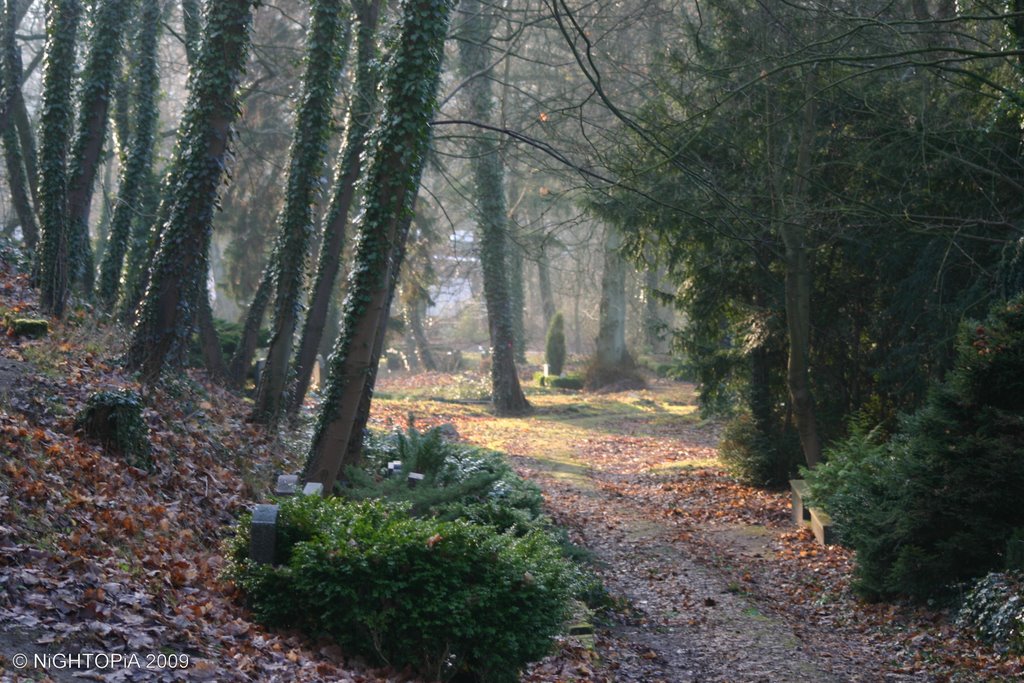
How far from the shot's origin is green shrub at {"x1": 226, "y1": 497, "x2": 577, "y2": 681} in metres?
6.62

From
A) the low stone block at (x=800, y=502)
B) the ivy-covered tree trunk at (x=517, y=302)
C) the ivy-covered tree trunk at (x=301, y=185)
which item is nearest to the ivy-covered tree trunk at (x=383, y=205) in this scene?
the ivy-covered tree trunk at (x=301, y=185)

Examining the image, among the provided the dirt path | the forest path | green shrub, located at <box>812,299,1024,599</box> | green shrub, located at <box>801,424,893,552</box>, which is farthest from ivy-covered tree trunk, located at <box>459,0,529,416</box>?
green shrub, located at <box>812,299,1024,599</box>

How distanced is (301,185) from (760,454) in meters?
9.55

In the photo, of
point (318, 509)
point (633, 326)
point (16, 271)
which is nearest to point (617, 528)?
point (318, 509)

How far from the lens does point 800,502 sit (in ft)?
51.0

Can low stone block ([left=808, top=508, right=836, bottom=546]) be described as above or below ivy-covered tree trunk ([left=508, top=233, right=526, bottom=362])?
below

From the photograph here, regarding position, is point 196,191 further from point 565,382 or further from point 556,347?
point 556,347

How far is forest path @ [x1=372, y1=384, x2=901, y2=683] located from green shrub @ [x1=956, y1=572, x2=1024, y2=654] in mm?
1029

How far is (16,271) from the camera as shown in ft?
60.4

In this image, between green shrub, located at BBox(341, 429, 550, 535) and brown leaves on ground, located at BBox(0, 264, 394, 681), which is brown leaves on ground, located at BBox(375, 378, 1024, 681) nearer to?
green shrub, located at BBox(341, 429, 550, 535)

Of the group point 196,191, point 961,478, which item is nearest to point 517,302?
point 196,191

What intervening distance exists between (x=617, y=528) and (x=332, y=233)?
6.46 metres

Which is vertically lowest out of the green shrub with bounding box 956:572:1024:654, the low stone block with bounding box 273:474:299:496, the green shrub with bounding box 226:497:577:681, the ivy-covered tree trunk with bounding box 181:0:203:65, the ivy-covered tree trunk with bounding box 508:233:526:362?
the green shrub with bounding box 956:572:1024:654

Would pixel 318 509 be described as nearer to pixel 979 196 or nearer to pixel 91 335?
pixel 91 335
